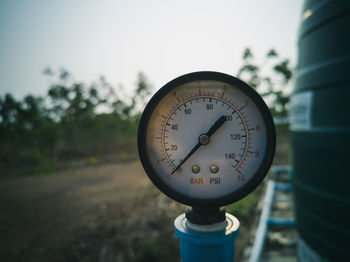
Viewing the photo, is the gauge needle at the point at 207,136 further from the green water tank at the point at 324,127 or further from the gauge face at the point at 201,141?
the green water tank at the point at 324,127

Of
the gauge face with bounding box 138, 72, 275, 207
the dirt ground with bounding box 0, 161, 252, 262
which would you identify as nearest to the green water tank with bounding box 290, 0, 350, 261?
the gauge face with bounding box 138, 72, 275, 207

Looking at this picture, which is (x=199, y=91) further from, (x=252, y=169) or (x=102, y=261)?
(x=102, y=261)

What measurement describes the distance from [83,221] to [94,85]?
21.6 feet

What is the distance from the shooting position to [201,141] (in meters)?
1.02

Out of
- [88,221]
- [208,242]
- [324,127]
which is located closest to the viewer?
[208,242]

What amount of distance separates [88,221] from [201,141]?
3873mm

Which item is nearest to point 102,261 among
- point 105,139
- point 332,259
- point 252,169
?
point 332,259

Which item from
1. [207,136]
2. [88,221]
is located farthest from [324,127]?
[88,221]

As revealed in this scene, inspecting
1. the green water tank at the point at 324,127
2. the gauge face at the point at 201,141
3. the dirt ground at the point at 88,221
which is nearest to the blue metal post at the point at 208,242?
the gauge face at the point at 201,141

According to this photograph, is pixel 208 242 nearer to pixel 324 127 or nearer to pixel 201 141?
pixel 201 141

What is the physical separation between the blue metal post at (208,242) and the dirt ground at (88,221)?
219 centimetres

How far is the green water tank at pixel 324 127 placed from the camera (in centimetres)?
155

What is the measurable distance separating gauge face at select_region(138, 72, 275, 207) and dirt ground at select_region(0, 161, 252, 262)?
2233mm

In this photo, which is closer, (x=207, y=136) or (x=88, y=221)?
(x=207, y=136)
